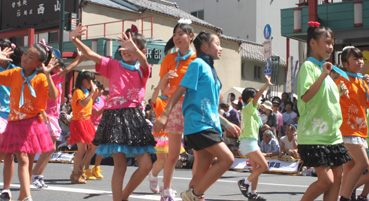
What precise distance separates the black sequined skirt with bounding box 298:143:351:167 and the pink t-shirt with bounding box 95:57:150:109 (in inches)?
72.7

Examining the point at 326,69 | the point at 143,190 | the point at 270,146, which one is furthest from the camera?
the point at 270,146

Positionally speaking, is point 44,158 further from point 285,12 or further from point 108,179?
point 285,12

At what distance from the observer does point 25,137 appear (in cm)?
580

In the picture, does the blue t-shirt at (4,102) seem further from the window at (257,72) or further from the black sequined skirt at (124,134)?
the window at (257,72)

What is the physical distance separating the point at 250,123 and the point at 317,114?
3.32 m

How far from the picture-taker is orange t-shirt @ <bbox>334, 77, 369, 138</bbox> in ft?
20.3

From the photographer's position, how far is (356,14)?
16.7 metres

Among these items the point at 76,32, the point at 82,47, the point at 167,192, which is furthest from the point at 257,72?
the point at 82,47

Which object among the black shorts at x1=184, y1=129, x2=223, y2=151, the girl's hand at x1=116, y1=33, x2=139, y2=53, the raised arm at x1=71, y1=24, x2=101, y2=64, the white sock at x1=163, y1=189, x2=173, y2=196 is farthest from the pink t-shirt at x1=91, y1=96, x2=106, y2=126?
the black shorts at x1=184, y1=129, x2=223, y2=151

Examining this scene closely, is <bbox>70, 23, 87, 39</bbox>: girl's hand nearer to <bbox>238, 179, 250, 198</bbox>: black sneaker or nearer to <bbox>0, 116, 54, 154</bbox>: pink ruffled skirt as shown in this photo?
<bbox>0, 116, 54, 154</bbox>: pink ruffled skirt

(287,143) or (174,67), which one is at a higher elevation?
(174,67)

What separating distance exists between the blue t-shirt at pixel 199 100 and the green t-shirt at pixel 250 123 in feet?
9.80

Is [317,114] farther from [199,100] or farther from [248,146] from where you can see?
[248,146]

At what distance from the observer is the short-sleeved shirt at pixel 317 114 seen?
15.8 ft
